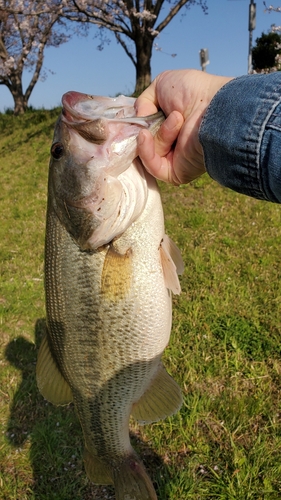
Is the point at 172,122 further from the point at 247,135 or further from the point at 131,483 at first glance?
the point at 131,483

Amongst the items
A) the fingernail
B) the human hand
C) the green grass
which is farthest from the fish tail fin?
the fingernail

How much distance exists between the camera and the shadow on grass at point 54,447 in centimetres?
295

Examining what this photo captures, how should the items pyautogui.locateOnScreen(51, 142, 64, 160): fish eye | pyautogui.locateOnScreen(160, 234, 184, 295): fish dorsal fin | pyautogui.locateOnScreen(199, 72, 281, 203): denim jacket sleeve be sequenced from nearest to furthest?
pyautogui.locateOnScreen(199, 72, 281, 203): denim jacket sleeve, pyautogui.locateOnScreen(51, 142, 64, 160): fish eye, pyautogui.locateOnScreen(160, 234, 184, 295): fish dorsal fin

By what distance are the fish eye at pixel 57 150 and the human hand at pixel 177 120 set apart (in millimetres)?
377

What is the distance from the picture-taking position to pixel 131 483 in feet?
7.26

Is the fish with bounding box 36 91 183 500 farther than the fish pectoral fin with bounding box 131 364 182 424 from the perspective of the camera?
No

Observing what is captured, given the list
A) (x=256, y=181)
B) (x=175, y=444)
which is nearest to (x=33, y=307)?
(x=175, y=444)

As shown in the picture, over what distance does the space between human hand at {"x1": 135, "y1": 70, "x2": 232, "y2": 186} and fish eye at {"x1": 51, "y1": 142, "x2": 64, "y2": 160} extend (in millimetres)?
377

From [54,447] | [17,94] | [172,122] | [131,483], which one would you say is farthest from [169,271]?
[17,94]

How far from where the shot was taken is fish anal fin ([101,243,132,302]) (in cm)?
200

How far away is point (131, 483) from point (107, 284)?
1048 mm

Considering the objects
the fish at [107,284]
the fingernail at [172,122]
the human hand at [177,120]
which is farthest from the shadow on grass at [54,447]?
the fingernail at [172,122]

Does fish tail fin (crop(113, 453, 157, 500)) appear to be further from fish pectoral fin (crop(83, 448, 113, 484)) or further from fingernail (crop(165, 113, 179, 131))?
fingernail (crop(165, 113, 179, 131))

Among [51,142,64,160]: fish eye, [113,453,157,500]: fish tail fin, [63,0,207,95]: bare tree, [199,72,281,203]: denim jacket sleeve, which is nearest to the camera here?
[199,72,281,203]: denim jacket sleeve
